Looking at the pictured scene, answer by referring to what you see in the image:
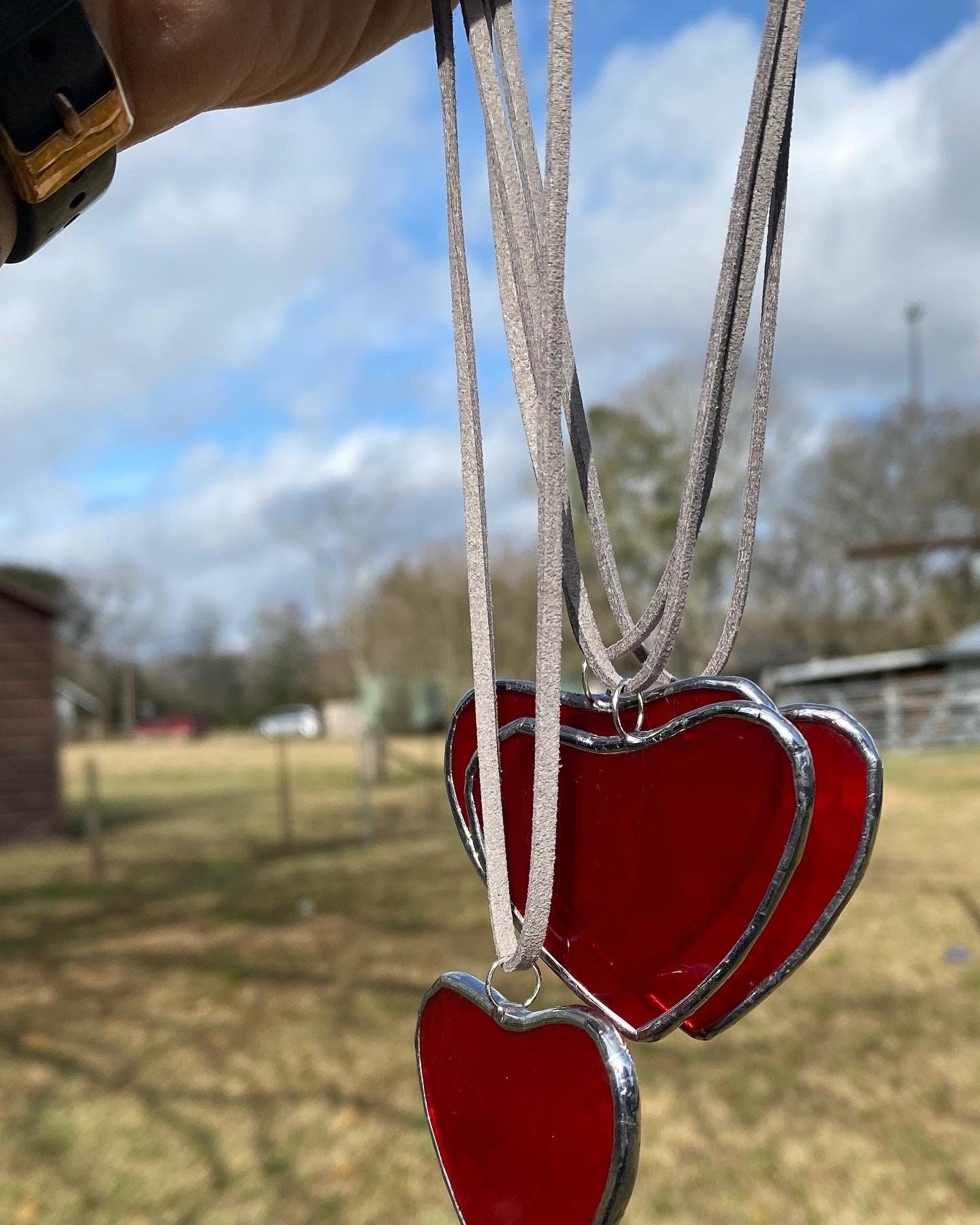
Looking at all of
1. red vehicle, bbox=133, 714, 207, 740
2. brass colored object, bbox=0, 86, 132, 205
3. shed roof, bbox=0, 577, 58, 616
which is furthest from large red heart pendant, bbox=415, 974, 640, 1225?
red vehicle, bbox=133, 714, 207, 740

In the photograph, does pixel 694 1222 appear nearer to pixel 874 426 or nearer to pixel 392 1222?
pixel 392 1222

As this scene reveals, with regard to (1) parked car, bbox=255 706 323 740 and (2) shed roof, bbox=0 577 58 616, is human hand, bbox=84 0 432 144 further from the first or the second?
(1) parked car, bbox=255 706 323 740

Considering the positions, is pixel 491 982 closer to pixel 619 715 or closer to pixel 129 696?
pixel 619 715

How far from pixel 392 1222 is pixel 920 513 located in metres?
30.5

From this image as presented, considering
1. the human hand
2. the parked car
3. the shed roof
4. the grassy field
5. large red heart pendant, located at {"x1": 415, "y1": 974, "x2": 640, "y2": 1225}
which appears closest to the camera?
large red heart pendant, located at {"x1": 415, "y1": 974, "x2": 640, "y2": 1225}

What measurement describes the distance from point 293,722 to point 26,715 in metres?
34.8

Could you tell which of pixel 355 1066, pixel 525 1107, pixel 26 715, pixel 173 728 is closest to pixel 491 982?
pixel 525 1107

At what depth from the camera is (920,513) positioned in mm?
30812

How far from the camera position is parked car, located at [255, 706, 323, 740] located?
149ft

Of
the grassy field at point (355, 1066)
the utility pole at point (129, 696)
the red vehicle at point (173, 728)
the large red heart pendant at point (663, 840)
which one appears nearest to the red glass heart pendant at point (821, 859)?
the large red heart pendant at point (663, 840)

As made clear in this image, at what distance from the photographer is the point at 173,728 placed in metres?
49.8

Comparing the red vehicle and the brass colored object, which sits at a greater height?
the brass colored object

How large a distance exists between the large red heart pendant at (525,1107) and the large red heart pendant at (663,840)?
0.28 feet

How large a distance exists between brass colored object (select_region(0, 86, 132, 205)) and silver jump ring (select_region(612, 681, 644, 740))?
0.57 m
